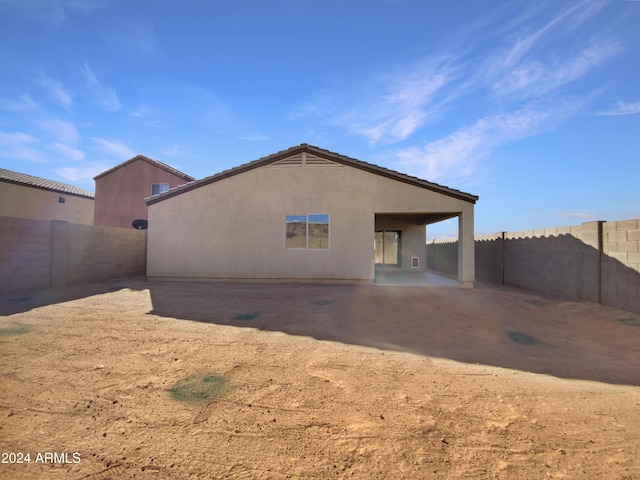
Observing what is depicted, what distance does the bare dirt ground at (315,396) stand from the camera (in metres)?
2.30

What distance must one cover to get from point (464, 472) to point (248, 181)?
11.0 m

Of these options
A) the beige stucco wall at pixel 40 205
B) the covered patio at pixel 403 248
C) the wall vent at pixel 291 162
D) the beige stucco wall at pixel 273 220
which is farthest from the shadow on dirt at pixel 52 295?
the beige stucco wall at pixel 40 205

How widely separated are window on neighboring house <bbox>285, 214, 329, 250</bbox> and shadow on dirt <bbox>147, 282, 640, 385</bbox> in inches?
74.4

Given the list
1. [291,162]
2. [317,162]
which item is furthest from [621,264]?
[291,162]

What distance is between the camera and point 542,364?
443cm

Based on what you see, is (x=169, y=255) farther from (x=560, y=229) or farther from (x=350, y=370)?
(x=560, y=229)

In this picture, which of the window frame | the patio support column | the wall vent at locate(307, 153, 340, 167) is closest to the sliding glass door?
the patio support column

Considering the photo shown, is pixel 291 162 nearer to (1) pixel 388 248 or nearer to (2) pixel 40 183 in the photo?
(1) pixel 388 248

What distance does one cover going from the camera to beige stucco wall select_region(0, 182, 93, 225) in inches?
744

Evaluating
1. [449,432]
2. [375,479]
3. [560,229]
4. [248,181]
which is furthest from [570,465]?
[248,181]

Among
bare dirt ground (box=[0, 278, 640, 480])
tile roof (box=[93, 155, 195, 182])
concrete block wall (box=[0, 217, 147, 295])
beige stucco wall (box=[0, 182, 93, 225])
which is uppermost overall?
tile roof (box=[93, 155, 195, 182])

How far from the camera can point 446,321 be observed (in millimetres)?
6691

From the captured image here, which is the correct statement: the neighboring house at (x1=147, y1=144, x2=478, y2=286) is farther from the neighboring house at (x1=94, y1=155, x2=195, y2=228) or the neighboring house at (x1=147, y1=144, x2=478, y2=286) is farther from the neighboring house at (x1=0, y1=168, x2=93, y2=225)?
the neighboring house at (x1=0, y1=168, x2=93, y2=225)

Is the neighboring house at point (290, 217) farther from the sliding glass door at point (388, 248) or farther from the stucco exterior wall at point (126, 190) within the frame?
the stucco exterior wall at point (126, 190)
